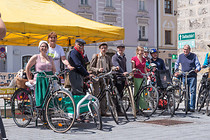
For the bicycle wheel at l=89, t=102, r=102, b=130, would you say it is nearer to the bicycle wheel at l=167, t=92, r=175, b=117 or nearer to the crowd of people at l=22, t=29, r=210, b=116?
the crowd of people at l=22, t=29, r=210, b=116

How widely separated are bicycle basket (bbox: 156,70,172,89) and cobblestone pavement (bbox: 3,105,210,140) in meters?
1.44

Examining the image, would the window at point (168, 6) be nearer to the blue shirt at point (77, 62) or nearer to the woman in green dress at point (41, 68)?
the blue shirt at point (77, 62)

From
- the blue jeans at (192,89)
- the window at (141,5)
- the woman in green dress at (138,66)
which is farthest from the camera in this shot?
the window at (141,5)

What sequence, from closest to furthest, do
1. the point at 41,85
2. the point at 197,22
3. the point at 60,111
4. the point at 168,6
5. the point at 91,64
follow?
the point at 60,111
the point at 41,85
the point at 91,64
the point at 197,22
the point at 168,6

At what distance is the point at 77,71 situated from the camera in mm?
7637

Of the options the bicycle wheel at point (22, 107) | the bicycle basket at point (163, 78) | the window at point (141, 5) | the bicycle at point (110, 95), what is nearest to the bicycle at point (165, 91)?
the bicycle basket at point (163, 78)

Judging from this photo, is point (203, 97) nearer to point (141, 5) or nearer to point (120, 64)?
point (120, 64)

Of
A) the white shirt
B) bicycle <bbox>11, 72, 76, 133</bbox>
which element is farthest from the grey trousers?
the white shirt

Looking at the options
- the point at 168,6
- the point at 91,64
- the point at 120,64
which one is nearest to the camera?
the point at 91,64

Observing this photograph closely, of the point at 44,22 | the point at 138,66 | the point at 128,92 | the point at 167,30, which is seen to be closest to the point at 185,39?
the point at 138,66

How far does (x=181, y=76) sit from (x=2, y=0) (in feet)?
17.4

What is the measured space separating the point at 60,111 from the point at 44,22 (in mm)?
3412

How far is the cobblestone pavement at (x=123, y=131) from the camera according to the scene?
19.9 feet

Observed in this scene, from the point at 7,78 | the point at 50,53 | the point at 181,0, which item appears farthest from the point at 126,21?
the point at 50,53
